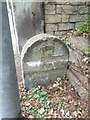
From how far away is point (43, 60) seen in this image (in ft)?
12.9

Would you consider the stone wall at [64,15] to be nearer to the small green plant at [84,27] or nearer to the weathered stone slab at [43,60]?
the small green plant at [84,27]

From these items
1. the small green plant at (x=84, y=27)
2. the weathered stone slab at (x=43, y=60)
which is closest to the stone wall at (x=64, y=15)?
the small green plant at (x=84, y=27)

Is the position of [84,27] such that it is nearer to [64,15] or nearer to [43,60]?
[64,15]

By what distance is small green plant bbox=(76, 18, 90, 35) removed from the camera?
524cm

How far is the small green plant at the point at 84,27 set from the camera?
17.2 ft

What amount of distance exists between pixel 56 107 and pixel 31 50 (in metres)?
0.87

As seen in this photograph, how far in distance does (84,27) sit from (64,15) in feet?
1.61

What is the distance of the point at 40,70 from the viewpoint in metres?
3.92

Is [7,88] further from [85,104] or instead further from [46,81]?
[46,81]

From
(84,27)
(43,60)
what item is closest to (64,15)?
(84,27)

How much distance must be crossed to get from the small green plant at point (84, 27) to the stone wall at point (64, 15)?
0.13 meters

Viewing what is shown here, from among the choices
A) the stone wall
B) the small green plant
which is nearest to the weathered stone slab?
the small green plant

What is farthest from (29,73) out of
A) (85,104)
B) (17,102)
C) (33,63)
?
(17,102)

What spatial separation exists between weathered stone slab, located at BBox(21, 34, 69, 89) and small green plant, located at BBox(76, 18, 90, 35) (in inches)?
55.7
